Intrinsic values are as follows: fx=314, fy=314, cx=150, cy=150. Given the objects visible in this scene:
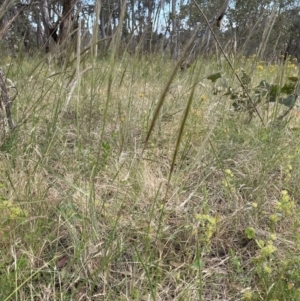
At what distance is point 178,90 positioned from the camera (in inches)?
74.6

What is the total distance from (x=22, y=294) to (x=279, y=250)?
0.62 metres

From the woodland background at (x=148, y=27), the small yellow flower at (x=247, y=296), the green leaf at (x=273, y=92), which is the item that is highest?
the woodland background at (x=148, y=27)

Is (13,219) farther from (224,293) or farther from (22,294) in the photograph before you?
(224,293)

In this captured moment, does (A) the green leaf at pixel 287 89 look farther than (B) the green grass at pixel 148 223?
Yes

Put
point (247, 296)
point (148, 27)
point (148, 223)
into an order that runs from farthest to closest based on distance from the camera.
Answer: point (148, 27) → point (148, 223) → point (247, 296)

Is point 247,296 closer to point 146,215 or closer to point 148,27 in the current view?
point 146,215

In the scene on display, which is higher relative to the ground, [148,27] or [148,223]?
[148,27]

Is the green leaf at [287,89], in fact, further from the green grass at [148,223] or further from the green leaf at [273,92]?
the green grass at [148,223]

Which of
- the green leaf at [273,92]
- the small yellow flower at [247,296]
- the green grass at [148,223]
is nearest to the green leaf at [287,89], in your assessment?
the green leaf at [273,92]

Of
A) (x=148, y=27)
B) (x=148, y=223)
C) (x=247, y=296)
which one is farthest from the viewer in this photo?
(x=148, y=27)

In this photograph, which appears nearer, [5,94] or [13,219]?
[13,219]

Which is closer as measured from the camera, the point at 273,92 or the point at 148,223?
the point at 148,223

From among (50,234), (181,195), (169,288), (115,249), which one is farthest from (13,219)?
(181,195)

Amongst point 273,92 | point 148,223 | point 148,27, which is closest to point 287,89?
point 273,92
